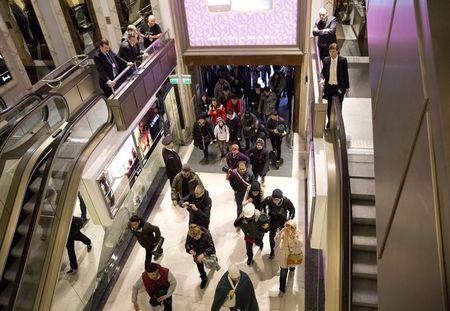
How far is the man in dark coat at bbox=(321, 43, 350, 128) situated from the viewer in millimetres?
6164

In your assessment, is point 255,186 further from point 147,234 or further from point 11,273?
point 11,273

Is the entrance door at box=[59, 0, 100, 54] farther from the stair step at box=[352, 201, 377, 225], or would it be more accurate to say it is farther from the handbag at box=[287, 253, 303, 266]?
the stair step at box=[352, 201, 377, 225]

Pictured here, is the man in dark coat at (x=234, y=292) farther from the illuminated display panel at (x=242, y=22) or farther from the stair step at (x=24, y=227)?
the illuminated display panel at (x=242, y=22)

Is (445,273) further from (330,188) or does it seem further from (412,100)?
(330,188)

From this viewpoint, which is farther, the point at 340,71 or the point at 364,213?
the point at 340,71

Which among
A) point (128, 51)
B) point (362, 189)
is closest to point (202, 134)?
point (128, 51)

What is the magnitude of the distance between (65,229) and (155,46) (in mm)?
5275

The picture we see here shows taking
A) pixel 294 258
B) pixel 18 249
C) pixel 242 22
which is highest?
pixel 242 22

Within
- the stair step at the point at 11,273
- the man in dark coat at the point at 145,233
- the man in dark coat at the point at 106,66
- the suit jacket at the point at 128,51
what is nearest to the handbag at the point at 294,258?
the man in dark coat at the point at 145,233

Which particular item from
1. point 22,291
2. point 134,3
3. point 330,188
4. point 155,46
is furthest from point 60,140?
point 134,3

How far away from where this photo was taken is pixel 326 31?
308 inches

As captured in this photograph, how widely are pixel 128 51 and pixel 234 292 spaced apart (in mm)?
5915

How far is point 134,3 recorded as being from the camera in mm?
13516

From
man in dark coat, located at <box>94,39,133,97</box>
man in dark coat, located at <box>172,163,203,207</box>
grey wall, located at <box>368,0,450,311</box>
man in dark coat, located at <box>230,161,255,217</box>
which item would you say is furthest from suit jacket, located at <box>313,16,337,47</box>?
grey wall, located at <box>368,0,450,311</box>
